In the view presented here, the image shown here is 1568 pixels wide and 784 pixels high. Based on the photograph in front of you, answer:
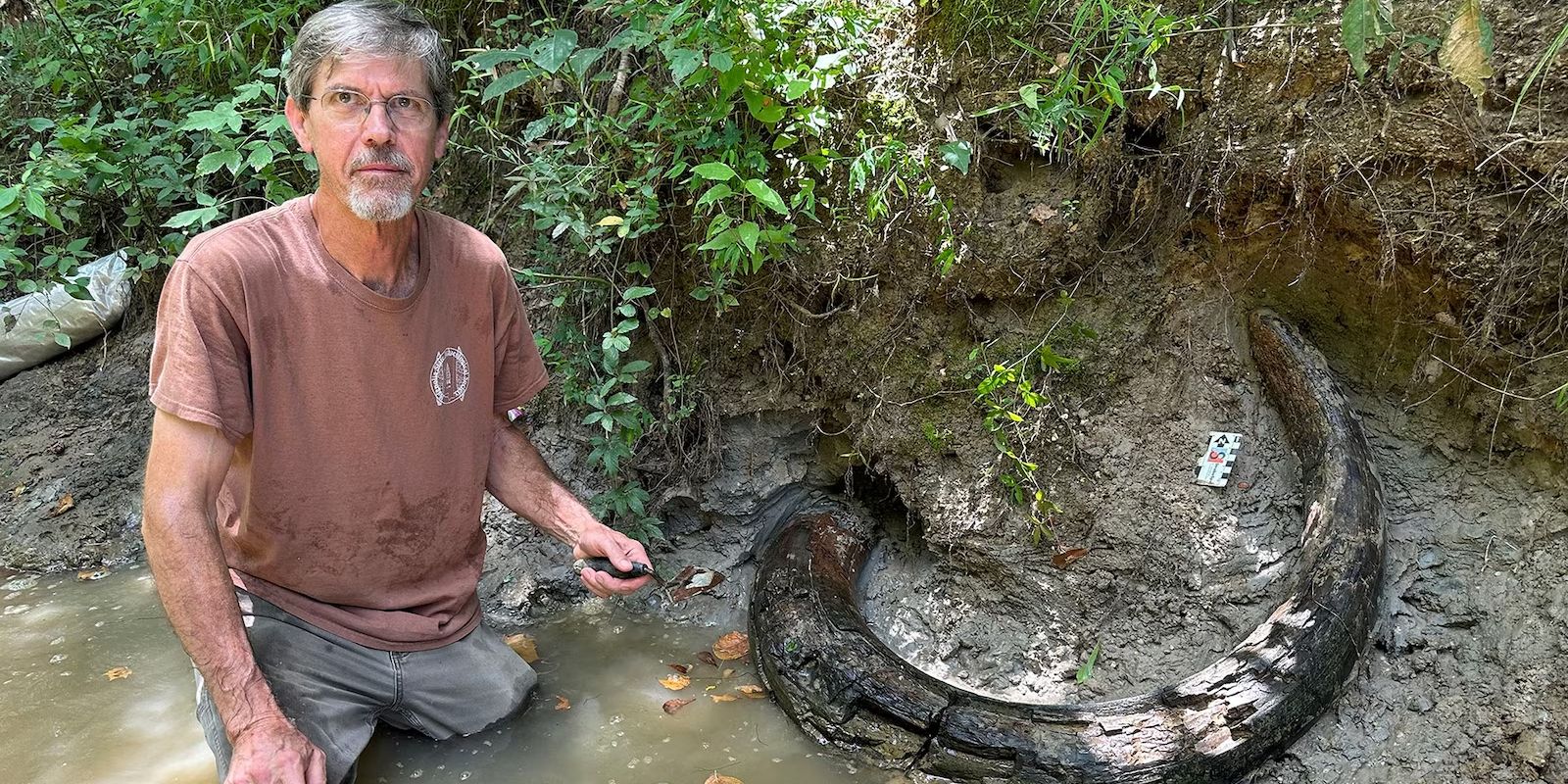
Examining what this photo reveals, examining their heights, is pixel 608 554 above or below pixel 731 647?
above

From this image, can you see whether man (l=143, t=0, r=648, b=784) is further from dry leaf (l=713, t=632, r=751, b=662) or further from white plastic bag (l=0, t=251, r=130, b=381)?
white plastic bag (l=0, t=251, r=130, b=381)

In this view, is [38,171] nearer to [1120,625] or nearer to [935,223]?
[935,223]

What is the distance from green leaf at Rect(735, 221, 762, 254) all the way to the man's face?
1024 mm

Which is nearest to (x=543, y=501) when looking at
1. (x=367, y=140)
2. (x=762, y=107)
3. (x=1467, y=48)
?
(x=367, y=140)

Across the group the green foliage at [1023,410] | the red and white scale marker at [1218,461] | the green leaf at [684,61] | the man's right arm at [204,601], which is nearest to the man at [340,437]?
the man's right arm at [204,601]

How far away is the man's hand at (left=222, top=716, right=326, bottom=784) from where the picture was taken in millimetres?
2086

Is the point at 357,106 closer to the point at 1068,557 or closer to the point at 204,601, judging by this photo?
the point at 204,601

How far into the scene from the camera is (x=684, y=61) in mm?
2855

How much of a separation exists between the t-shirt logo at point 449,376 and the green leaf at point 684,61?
1018 mm

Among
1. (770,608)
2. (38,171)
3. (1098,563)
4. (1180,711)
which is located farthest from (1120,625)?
(38,171)

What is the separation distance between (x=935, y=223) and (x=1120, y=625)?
59.6 inches

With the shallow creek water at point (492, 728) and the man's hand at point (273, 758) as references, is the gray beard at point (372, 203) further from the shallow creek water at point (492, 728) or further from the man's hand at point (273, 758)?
the shallow creek water at point (492, 728)

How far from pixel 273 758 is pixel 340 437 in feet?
2.53

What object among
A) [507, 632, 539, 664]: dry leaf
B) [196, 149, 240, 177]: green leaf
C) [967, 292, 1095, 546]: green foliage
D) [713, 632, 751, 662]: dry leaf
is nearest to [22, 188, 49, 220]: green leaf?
[196, 149, 240, 177]: green leaf
